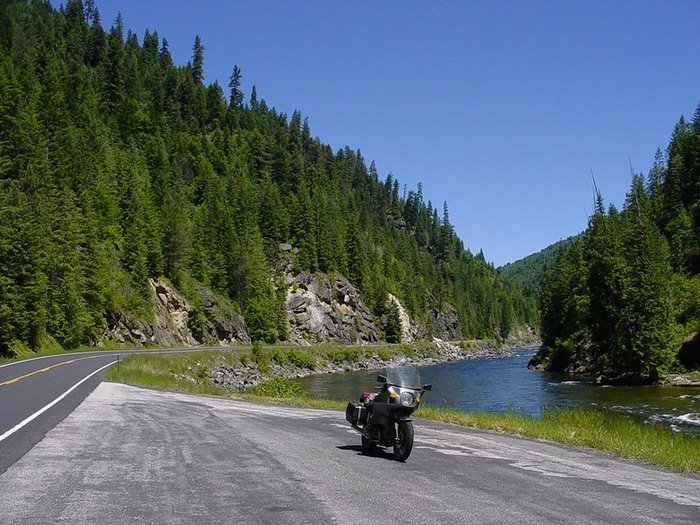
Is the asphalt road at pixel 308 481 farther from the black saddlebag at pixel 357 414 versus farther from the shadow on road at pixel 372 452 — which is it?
the black saddlebag at pixel 357 414

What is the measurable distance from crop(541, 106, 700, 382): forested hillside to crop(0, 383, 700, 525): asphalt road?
44111 mm

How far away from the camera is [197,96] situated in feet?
456

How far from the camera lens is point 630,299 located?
53.9m

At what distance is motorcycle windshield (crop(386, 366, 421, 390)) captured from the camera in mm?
10797

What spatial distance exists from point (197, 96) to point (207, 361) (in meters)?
101

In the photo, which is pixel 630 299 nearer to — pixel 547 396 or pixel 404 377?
pixel 547 396

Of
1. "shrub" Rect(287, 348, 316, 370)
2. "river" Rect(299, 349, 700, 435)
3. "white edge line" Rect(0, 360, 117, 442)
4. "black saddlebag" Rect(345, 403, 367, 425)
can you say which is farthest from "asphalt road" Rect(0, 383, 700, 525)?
"shrub" Rect(287, 348, 316, 370)

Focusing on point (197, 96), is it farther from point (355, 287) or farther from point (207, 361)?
point (207, 361)

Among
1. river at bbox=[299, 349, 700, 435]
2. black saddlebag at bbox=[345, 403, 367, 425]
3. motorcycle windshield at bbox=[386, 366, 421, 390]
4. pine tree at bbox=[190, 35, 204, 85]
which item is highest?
pine tree at bbox=[190, 35, 204, 85]

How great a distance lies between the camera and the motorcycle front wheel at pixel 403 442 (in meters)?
10.2

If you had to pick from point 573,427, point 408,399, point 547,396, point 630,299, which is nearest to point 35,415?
point 408,399

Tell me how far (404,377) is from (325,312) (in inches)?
3515

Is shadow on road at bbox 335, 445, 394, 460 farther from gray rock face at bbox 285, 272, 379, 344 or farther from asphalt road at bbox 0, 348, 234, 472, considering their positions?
gray rock face at bbox 285, 272, 379, 344

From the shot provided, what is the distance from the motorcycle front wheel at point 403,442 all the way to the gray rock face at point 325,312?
81810mm
